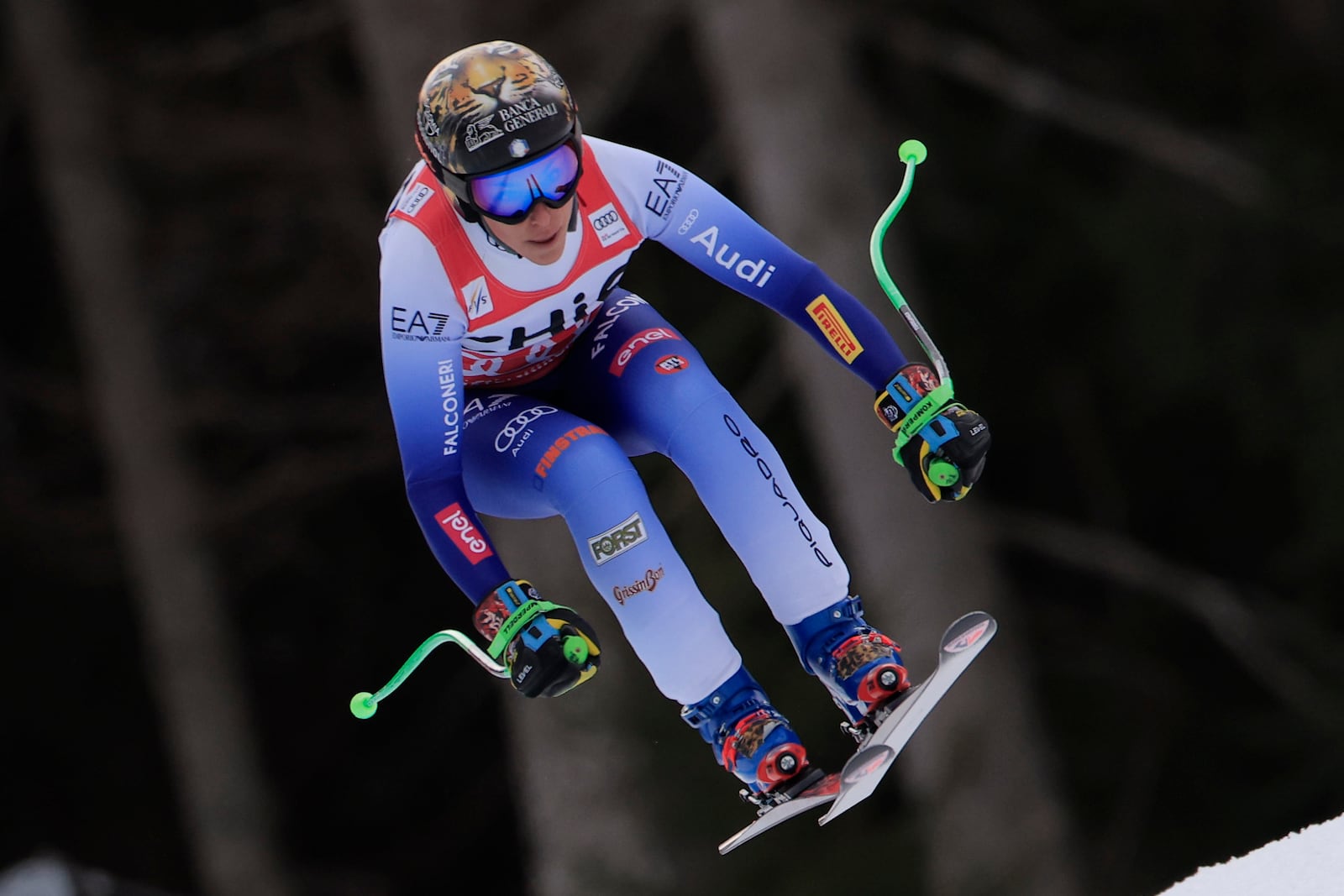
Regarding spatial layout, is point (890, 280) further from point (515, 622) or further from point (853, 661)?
point (515, 622)

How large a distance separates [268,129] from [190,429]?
265 centimetres

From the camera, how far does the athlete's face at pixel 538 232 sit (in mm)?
4262

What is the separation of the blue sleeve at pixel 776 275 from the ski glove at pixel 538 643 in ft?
3.23

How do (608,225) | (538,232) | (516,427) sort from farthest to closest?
1. (516,427)
2. (608,225)
3. (538,232)

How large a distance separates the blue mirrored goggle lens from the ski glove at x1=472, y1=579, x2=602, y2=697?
A: 92cm

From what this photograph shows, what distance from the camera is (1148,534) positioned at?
14133mm

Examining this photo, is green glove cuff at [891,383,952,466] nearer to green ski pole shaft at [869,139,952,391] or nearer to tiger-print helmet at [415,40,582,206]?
green ski pole shaft at [869,139,952,391]

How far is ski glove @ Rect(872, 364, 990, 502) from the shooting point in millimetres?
4391

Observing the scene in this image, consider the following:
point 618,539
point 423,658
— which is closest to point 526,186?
Answer: point 618,539

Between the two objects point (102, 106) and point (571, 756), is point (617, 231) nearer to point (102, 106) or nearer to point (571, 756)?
point (571, 756)

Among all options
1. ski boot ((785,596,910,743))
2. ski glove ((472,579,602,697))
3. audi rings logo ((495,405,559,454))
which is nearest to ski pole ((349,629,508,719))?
ski glove ((472,579,602,697))

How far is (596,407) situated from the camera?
15.8 feet

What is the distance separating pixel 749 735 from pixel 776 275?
1193mm

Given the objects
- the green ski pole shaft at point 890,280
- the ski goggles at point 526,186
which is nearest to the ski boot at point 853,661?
the green ski pole shaft at point 890,280
